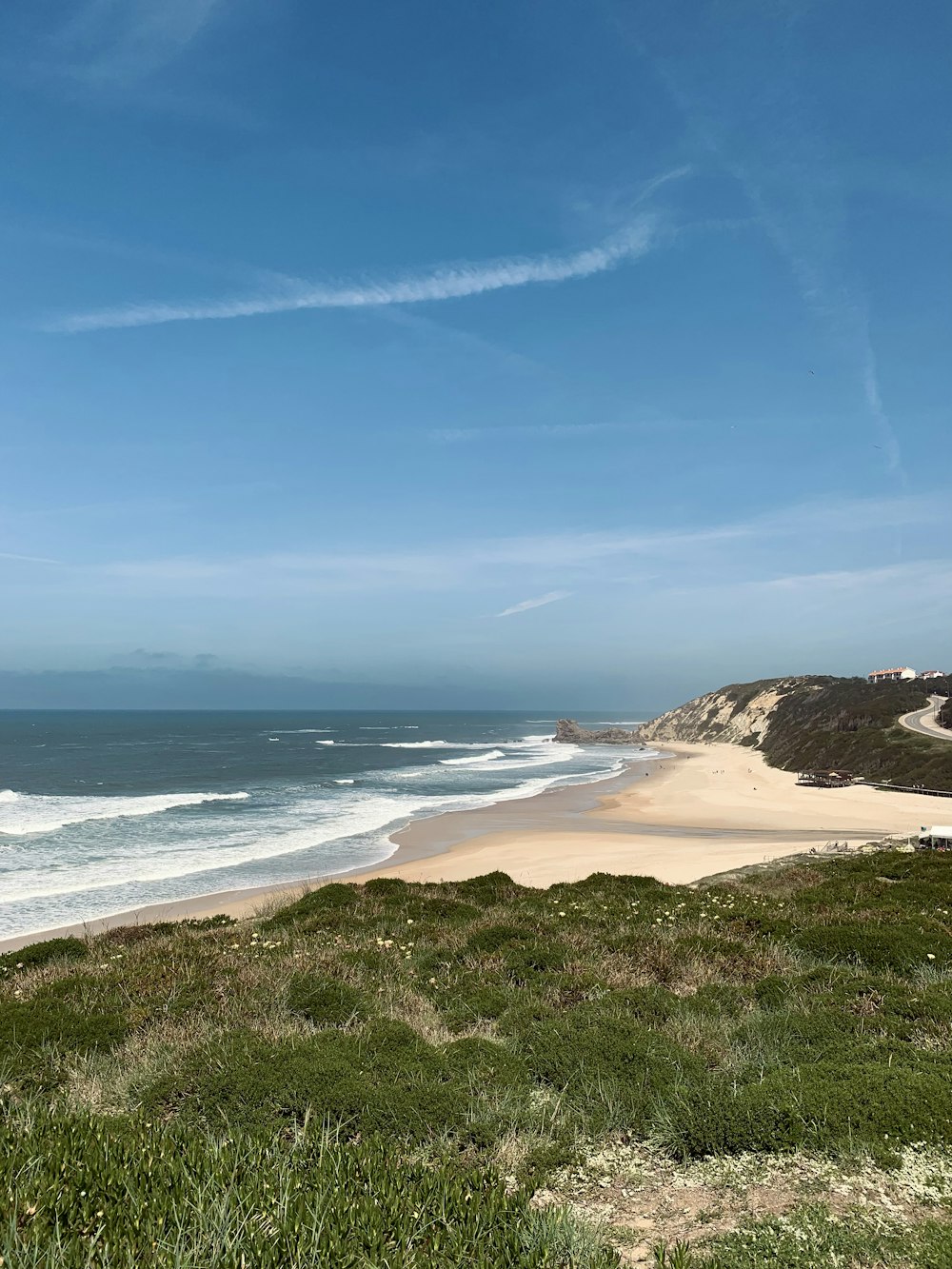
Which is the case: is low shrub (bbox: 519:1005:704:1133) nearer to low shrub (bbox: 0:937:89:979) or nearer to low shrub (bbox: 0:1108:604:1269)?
low shrub (bbox: 0:1108:604:1269)

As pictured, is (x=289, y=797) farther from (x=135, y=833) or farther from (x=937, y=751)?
(x=937, y=751)

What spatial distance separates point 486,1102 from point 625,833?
109ft

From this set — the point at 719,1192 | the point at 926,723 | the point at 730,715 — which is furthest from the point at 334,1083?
the point at 730,715

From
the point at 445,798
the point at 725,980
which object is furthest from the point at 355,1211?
the point at 445,798

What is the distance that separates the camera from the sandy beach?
25.3 metres

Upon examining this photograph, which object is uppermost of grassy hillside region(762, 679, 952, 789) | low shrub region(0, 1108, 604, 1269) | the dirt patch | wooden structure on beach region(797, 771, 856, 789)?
low shrub region(0, 1108, 604, 1269)

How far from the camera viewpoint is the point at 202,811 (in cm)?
4566

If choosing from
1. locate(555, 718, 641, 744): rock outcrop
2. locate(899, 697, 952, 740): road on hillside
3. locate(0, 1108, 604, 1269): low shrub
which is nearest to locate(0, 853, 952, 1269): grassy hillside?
locate(0, 1108, 604, 1269): low shrub

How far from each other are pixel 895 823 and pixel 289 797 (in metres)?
39.7

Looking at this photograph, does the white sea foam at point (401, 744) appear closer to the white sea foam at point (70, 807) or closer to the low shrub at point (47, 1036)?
the white sea foam at point (70, 807)

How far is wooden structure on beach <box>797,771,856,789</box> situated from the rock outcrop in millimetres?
84857

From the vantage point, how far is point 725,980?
31.3 feet

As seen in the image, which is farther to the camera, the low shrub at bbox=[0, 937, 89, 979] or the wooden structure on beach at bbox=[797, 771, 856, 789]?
the wooden structure on beach at bbox=[797, 771, 856, 789]

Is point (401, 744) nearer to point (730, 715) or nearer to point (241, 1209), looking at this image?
point (730, 715)
